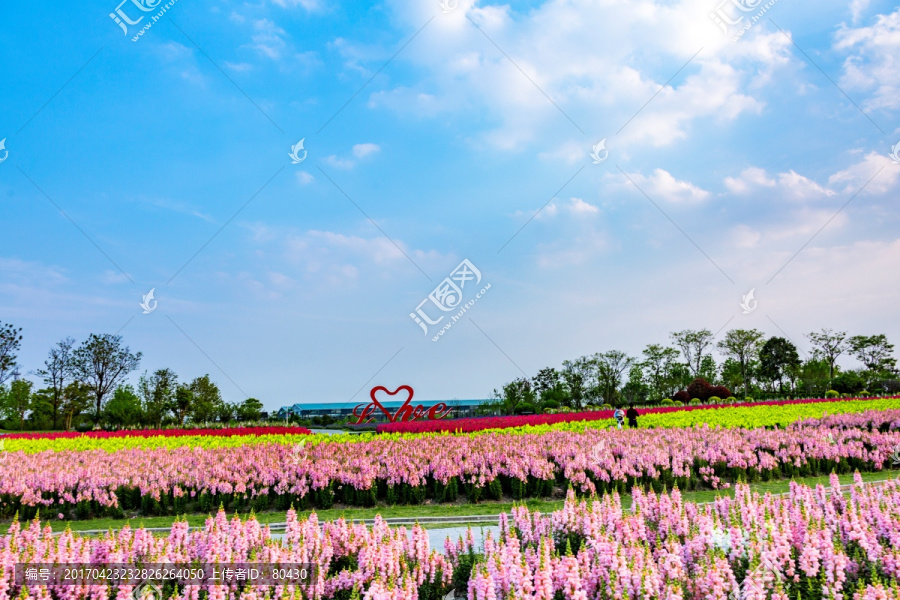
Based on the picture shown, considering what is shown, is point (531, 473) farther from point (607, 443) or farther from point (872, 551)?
point (872, 551)

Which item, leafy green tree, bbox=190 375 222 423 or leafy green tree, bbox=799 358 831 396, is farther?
leafy green tree, bbox=799 358 831 396

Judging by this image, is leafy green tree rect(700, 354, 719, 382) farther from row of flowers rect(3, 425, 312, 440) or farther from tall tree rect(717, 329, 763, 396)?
row of flowers rect(3, 425, 312, 440)

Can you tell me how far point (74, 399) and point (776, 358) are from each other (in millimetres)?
73905

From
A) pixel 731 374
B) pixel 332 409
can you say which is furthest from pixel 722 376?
pixel 332 409

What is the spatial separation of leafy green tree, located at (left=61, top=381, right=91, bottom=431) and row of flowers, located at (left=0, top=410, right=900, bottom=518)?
37.4 metres

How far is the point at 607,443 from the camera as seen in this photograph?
585 inches

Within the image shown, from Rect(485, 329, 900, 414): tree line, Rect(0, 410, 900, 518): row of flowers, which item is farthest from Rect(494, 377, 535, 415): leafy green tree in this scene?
Rect(0, 410, 900, 518): row of flowers

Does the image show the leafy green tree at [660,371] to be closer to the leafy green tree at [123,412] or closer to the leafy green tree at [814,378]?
the leafy green tree at [814,378]

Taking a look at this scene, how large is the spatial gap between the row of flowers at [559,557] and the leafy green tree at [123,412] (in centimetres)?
4162

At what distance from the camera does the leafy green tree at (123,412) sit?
140ft

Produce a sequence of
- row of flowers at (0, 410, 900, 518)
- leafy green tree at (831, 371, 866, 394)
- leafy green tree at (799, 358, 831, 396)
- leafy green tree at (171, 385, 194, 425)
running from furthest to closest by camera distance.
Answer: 1. leafy green tree at (799, 358, 831, 396)
2. leafy green tree at (831, 371, 866, 394)
3. leafy green tree at (171, 385, 194, 425)
4. row of flowers at (0, 410, 900, 518)

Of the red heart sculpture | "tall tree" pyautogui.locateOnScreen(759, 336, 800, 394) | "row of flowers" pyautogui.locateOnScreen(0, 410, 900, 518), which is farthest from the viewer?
"tall tree" pyautogui.locateOnScreen(759, 336, 800, 394)

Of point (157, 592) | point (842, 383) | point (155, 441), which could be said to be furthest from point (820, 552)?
point (842, 383)

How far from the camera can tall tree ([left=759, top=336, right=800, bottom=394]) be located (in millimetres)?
67938
